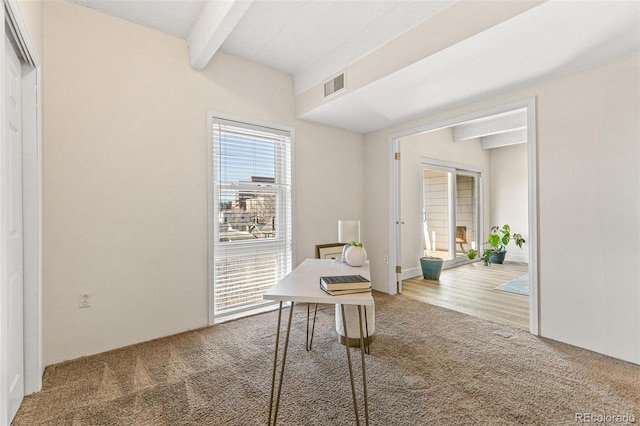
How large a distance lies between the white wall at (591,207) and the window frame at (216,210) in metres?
2.50

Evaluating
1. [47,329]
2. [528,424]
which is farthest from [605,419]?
[47,329]

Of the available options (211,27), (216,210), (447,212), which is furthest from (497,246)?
(211,27)

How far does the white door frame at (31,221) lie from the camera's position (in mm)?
1801

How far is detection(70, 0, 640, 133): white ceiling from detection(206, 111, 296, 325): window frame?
676 mm

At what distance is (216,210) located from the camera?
3.00 meters

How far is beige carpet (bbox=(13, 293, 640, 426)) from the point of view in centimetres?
158

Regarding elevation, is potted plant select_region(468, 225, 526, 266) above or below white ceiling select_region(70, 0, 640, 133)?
below

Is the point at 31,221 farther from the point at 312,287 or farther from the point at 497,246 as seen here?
the point at 497,246

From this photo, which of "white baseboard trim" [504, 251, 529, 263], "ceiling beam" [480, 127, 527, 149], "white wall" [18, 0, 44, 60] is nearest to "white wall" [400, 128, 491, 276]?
"ceiling beam" [480, 127, 527, 149]

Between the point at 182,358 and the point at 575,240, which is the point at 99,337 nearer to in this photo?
the point at 182,358

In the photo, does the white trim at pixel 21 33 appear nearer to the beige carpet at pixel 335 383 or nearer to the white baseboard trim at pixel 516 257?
the beige carpet at pixel 335 383

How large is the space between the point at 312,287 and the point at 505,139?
6.28 meters

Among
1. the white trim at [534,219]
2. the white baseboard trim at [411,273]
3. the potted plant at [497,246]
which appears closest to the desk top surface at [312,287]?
the white trim at [534,219]

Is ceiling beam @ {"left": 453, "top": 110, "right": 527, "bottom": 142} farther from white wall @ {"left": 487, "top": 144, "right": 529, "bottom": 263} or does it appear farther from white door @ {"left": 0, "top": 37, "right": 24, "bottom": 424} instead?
white door @ {"left": 0, "top": 37, "right": 24, "bottom": 424}
